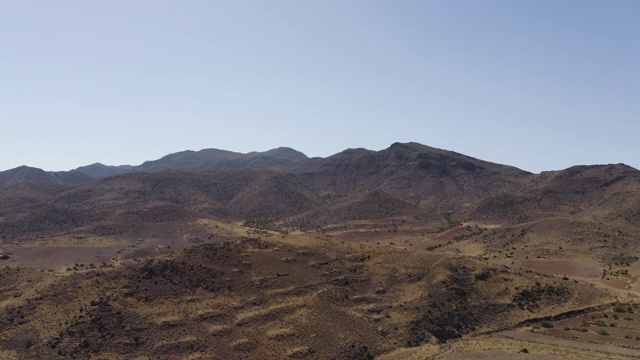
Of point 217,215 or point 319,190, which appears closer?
point 217,215

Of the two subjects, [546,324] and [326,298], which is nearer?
[546,324]

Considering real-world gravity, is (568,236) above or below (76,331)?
above

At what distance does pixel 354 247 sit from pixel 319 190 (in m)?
136

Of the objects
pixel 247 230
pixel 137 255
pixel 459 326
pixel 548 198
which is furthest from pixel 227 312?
pixel 548 198

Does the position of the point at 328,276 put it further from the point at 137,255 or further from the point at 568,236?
the point at 568,236

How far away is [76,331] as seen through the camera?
40.9 meters

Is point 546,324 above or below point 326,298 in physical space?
below

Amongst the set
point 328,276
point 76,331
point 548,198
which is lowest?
point 76,331

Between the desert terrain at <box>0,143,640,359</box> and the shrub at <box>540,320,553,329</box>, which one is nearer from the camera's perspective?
the desert terrain at <box>0,143,640,359</box>

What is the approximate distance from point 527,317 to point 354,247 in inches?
908

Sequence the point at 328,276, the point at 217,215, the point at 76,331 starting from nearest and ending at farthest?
1. the point at 76,331
2. the point at 328,276
3. the point at 217,215

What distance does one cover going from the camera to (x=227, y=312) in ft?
146

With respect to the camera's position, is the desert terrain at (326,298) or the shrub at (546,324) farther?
the shrub at (546,324)

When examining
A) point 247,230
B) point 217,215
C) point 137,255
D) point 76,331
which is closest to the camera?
point 76,331
